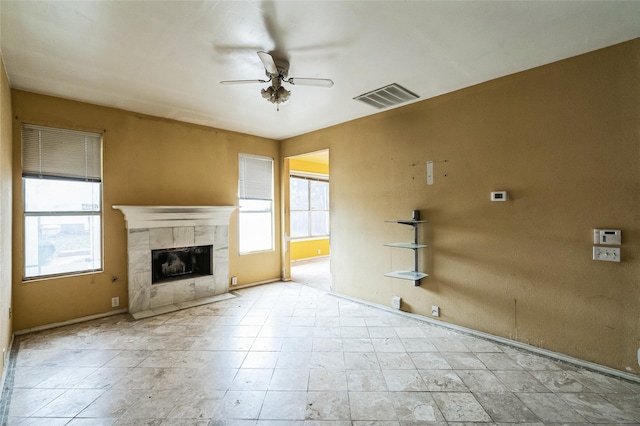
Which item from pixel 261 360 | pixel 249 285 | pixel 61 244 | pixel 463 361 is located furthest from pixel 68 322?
pixel 463 361

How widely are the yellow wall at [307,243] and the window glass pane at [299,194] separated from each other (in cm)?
37

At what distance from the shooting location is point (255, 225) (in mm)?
5449

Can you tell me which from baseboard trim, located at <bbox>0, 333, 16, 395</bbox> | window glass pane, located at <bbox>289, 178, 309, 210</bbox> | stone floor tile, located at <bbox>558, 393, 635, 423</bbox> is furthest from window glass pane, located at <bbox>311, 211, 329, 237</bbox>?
stone floor tile, located at <bbox>558, 393, 635, 423</bbox>

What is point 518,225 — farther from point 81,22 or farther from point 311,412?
point 81,22

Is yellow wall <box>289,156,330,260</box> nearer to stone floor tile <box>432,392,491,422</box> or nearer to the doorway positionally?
the doorway

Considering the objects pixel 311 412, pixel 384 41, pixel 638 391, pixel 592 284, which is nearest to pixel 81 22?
pixel 384 41

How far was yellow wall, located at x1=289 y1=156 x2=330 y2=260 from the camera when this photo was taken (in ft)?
25.2

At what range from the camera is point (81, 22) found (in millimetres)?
2062

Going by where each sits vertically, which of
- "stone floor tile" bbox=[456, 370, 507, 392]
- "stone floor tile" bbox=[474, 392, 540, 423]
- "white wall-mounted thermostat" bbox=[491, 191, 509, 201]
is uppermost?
"white wall-mounted thermostat" bbox=[491, 191, 509, 201]

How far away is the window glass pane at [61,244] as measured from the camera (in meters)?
3.27

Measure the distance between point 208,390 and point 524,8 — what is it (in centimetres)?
375

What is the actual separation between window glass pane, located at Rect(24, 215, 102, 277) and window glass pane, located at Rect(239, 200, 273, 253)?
2.17m

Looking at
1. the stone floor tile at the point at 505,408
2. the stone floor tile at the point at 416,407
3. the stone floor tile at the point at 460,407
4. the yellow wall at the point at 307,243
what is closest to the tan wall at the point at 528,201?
the stone floor tile at the point at 505,408

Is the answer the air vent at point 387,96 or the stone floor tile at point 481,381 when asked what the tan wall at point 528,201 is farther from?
the stone floor tile at point 481,381
